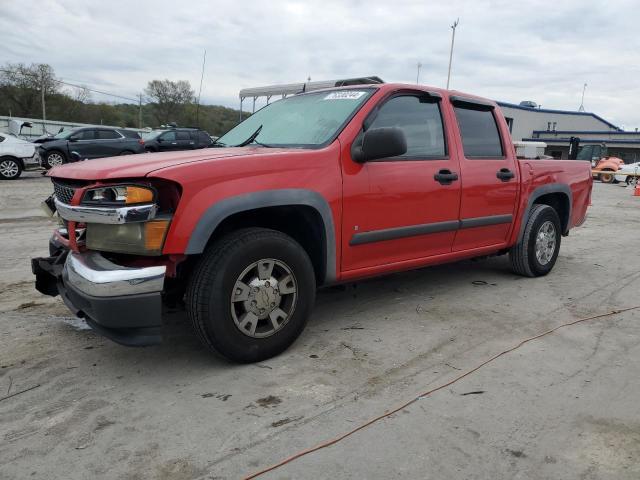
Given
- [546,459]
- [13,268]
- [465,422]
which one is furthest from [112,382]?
[13,268]

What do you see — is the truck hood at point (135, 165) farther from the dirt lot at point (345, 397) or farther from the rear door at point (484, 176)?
the rear door at point (484, 176)

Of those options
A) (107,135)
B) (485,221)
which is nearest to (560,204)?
(485,221)

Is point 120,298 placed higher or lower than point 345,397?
higher

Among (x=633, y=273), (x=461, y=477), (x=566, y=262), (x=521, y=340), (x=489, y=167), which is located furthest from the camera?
(x=566, y=262)

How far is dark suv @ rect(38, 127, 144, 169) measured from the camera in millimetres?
15672

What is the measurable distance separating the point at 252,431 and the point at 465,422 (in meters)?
1.04

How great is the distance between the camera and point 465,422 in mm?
2500

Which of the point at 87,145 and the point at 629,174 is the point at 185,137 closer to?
the point at 87,145

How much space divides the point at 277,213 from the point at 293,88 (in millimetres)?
4440

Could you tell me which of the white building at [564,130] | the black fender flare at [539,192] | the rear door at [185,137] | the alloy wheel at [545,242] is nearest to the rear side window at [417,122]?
the black fender flare at [539,192]

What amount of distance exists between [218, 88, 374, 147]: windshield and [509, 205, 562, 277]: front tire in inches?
95.6

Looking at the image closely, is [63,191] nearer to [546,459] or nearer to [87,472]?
[87,472]

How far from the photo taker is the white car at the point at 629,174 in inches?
1001

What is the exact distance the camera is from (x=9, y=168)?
1409cm
